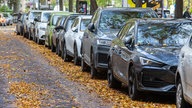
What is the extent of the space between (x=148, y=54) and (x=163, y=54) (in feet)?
0.90

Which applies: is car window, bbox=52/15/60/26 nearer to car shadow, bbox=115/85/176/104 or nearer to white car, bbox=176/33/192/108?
car shadow, bbox=115/85/176/104

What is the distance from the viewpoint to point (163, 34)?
39.1 ft

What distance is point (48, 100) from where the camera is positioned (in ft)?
37.2

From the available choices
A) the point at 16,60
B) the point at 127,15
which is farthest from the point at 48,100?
the point at 16,60

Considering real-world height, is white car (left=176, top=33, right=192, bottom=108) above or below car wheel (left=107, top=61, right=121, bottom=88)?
above

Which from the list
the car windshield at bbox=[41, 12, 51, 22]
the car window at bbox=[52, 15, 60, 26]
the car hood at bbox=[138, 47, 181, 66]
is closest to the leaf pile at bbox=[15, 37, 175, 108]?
the car hood at bbox=[138, 47, 181, 66]

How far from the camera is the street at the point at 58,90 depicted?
10.8 metres

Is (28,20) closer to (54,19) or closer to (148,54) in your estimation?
(54,19)

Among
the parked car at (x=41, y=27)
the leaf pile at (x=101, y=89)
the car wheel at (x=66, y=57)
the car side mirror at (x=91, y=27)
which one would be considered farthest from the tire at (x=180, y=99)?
the parked car at (x=41, y=27)

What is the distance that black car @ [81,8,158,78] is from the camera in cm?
1461

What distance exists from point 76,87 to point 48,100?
224 cm

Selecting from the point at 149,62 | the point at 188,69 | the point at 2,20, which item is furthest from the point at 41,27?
the point at 2,20

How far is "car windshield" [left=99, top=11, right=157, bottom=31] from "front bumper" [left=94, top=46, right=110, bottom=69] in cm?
87

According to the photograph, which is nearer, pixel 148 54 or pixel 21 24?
pixel 148 54
